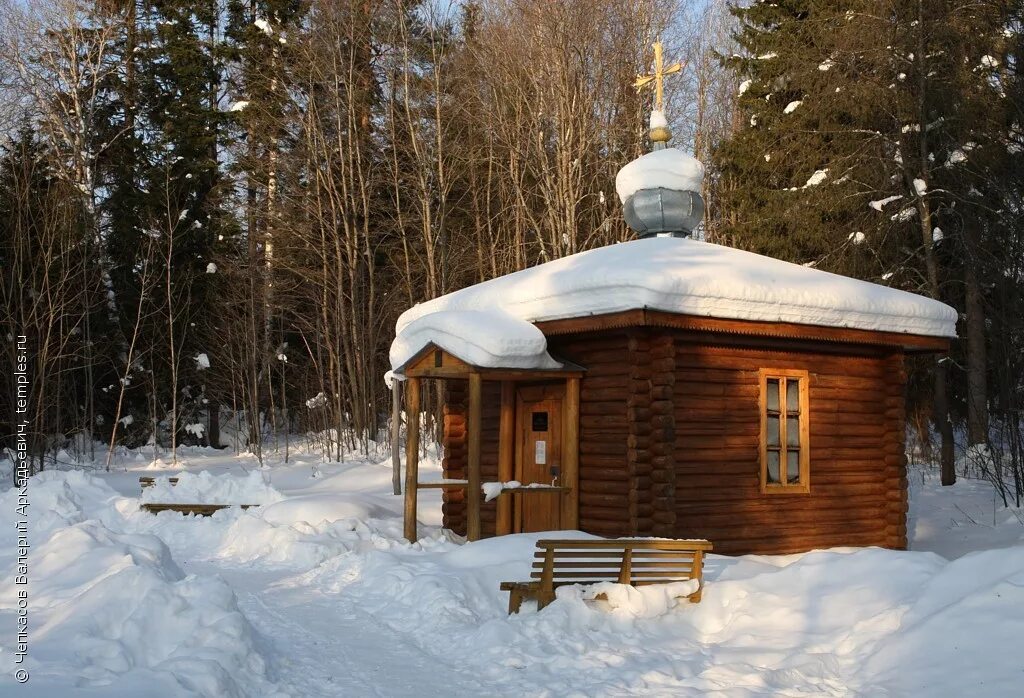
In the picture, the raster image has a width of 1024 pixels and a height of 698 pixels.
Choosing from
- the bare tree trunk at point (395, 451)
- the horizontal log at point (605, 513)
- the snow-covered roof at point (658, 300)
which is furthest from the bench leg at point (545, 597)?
the bare tree trunk at point (395, 451)

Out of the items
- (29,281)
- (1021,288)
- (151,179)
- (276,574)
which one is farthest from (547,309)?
(151,179)

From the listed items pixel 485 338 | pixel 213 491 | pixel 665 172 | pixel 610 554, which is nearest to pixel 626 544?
pixel 610 554

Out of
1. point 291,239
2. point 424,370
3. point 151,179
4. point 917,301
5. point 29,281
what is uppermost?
point 151,179

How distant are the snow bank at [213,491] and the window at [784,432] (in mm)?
8834

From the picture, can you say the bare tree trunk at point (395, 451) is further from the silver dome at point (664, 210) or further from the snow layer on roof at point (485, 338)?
the snow layer on roof at point (485, 338)

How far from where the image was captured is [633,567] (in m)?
9.98

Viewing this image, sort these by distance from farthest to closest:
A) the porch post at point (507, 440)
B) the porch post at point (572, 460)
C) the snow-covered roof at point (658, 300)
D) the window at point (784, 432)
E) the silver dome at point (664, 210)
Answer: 1. the silver dome at point (664, 210)
2. the porch post at point (507, 440)
3. the window at point (784, 432)
4. the porch post at point (572, 460)
5. the snow-covered roof at point (658, 300)

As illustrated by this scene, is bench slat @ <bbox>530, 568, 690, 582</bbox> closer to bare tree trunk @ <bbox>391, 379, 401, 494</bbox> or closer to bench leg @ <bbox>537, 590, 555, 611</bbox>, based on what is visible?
bench leg @ <bbox>537, 590, 555, 611</bbox>

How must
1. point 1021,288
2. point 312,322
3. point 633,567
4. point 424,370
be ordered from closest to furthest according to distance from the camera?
point 633,567 < point 424,370 < point 1021,288 < point 312,322

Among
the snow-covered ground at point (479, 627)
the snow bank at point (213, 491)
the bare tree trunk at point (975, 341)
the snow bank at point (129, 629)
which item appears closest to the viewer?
the snow bank at point (129, 629)

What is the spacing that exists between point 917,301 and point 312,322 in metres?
23.5

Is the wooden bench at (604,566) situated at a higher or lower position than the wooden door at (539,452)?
lower

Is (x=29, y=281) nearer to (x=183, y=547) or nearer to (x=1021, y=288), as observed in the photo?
(x=183, y=547)

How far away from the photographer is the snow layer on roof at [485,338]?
12.1m
